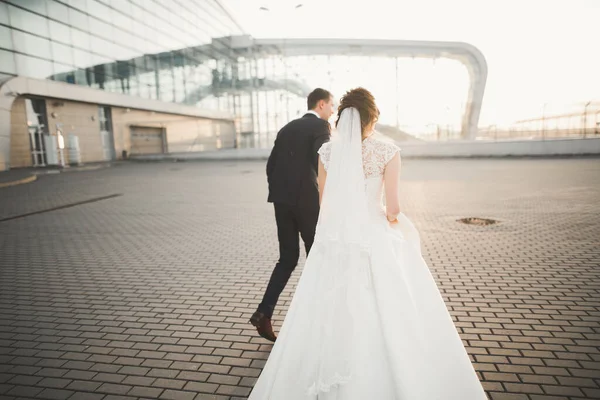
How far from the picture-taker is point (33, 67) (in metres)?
23.5

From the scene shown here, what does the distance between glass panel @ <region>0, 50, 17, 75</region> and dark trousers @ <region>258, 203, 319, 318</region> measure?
2547 cm

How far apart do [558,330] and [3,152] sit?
25.4 metres

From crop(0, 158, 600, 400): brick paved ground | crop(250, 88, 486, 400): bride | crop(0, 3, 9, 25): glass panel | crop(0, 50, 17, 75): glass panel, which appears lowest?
crop(0, 158, 600, 400): brick paved ground

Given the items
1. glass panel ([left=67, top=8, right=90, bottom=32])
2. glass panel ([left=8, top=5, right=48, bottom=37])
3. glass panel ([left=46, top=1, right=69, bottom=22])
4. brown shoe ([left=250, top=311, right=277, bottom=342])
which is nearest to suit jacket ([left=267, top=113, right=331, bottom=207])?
brown shoe ([left=250, top=311, right=277, bottom=342])

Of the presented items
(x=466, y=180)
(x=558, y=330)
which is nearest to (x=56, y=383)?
(x=558, y=330)

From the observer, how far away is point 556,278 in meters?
4.53

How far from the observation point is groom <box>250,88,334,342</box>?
134 inches

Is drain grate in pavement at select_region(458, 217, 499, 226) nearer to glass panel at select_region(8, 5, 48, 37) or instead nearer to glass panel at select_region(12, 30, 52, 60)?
glass panel at select_region(12, 30, 52, 60)

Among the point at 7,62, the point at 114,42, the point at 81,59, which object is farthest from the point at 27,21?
the point at 114,42

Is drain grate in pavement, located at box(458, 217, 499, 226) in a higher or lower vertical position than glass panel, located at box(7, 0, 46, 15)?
lower

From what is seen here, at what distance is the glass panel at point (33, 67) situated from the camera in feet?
74.5

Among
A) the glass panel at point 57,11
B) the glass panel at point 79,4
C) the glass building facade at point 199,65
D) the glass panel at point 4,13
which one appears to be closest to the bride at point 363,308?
the glass building facade at point 199,65

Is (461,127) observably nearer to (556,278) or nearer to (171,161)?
(171,161)

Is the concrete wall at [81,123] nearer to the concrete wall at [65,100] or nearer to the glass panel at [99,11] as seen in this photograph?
the concrete wall at [65,100]
